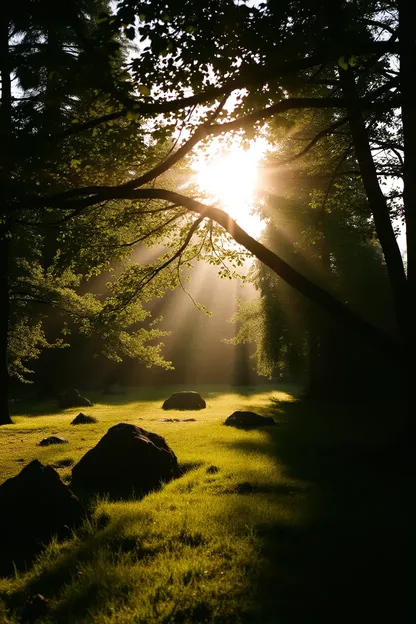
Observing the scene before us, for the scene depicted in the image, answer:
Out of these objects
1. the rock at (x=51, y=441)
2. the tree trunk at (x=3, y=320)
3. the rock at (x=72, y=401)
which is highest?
the tree trunk at (x=3, y=320)

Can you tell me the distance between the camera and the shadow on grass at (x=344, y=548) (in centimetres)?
363

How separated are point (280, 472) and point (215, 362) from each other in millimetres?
44589

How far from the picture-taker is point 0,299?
1686cm

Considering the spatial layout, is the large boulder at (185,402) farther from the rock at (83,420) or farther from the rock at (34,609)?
the rock at (34,609)

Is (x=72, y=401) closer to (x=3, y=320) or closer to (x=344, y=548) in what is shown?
(x=3, y=320)

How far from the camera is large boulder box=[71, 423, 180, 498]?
758cm

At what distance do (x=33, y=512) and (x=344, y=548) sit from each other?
12.3 ft

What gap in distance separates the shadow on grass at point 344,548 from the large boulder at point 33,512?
2580mm

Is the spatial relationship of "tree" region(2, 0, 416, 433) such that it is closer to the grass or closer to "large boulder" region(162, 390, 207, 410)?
the grass

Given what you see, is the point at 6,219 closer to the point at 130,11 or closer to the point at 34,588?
the point at 130,11

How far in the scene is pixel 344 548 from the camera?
461 centimetres

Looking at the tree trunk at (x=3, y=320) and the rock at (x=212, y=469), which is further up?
the tree trunk at (x=3, y=320)

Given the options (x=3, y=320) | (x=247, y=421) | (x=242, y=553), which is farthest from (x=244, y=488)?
(x=3, y=320)

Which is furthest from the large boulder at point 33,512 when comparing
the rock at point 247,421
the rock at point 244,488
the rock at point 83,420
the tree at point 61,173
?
the rock at point 83,420
